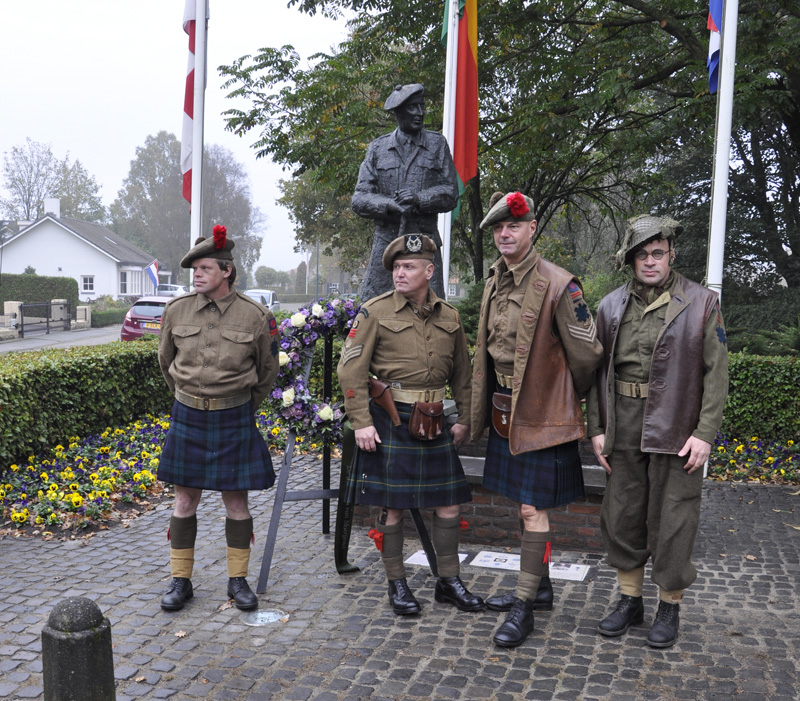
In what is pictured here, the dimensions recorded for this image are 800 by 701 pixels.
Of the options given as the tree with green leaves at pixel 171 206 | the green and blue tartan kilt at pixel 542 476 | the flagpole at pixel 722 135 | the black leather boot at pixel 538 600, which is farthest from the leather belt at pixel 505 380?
the tree with green leaves at pixel 171 206

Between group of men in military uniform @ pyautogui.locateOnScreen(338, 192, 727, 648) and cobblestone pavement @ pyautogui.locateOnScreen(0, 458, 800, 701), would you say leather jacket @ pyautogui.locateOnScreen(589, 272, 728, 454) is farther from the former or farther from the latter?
cobblestone pavement @ pyautogui.locateOnScreen(0, 458, 800, 701)

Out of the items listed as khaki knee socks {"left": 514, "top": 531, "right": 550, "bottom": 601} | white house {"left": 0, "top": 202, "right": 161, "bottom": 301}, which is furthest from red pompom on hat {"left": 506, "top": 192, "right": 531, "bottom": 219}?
white house {"left": 0, "top": 202, "right": 161, "bottom": 301}

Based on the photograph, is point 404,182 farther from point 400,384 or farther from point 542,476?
point 542,476

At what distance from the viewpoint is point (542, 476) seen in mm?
3893

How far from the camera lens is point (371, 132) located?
523 inches

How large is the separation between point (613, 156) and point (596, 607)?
1217 cm

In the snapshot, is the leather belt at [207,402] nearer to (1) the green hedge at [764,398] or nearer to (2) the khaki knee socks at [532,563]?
(2) the khaki knee socks at [532,563]

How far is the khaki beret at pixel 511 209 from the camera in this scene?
12.3 ft

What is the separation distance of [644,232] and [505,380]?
962 mm

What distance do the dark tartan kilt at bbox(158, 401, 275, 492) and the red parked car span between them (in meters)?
13.1

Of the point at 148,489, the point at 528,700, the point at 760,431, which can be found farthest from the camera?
the point at 760,431

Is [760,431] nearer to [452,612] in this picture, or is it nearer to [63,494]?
[452,612]

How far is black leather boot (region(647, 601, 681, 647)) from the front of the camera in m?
3.73

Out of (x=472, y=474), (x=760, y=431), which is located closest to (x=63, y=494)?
(x=472, y=474)
